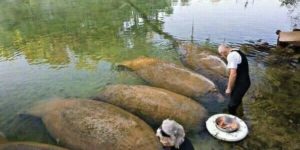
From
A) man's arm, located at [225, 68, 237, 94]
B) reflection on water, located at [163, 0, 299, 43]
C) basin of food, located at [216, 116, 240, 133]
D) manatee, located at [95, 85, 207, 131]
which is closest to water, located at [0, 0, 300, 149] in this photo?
reflection on water, located at [163, 0, 299, 43]

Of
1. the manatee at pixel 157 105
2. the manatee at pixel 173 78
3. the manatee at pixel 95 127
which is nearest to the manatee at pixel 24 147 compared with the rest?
the manatee at pixel 95 127

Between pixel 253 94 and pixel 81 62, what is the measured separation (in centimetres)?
663

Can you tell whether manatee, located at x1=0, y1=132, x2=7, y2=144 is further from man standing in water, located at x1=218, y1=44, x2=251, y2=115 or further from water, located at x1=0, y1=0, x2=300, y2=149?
man standing in water, located at x1=218, y1=44, x2=251, y2=115

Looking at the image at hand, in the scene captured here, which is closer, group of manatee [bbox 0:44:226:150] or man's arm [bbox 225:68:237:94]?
group of manatee [bbox 0:44:226:150]

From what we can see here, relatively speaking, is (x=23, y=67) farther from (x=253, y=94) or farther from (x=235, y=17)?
(x=235, y=17)

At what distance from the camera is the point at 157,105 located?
716 centimetres

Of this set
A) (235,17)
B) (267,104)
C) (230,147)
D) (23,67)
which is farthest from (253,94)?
(235,17)

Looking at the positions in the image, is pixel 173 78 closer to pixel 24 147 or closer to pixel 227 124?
pixel 227 124

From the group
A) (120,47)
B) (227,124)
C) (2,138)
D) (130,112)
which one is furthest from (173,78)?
(120,47)

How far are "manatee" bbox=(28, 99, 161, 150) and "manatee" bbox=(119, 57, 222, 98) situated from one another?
1.99 m

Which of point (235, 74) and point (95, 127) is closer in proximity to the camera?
point (95, 127)

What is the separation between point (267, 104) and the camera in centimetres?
805

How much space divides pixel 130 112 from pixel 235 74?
2.64 m

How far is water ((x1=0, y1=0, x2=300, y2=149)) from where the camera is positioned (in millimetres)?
7461
